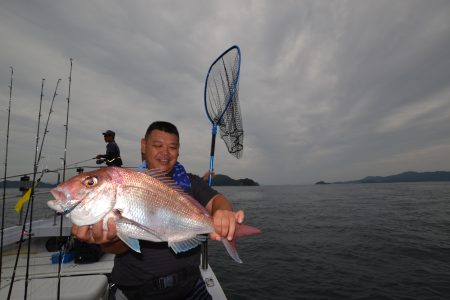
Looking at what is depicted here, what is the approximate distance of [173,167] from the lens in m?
4.24

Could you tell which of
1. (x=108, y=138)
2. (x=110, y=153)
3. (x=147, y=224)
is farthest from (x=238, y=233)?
(x=108, y=138)

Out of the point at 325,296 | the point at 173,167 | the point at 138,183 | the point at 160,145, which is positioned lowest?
the point at 325,296

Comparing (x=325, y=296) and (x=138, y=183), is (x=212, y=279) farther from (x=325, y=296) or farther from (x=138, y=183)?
(x=325, y=296)

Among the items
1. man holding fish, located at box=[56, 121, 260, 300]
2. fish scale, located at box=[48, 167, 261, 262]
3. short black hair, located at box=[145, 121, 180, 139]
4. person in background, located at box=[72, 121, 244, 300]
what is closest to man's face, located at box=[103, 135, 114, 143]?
short black hair, located at box=[145, 121, 180, 139]

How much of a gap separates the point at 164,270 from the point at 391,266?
1424cm

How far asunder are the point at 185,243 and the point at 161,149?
1703 mm

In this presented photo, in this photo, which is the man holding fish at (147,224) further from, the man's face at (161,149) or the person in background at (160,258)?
the man's face at (161,149)

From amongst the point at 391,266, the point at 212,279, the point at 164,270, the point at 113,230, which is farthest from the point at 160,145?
the point at 391,266

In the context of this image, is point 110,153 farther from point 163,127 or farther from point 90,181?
point 90,181

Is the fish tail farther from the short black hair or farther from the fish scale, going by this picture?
the short black hair

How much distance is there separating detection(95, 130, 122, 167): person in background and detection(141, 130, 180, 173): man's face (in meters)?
6.58

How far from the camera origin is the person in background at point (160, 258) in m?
2.91

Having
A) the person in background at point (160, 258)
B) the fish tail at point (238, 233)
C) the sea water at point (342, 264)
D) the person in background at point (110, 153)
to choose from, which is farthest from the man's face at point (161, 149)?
the sea water at point (342, 264)

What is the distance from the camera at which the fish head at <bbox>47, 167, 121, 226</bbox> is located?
244 centimetres
